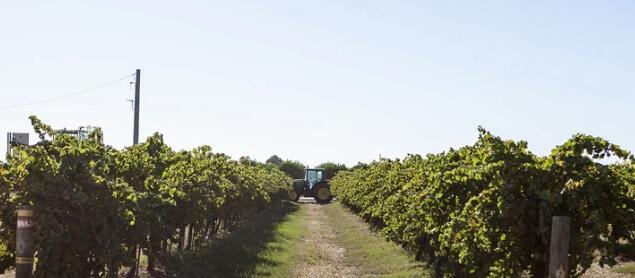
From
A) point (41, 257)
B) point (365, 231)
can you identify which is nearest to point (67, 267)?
point (41, 257)

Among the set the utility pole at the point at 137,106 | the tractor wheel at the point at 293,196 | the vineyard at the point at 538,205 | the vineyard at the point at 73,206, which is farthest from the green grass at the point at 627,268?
the tractor wheel at the point at 293,196

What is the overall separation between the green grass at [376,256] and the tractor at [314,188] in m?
25.4

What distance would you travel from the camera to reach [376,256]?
1582 cm

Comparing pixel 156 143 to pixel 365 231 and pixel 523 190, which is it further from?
pixel 365 231

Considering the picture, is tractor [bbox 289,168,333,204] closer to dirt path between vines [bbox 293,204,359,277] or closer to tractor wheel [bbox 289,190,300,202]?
tractor wheel [bbox 289,190,300,202]

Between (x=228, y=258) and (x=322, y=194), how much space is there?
34.8 metres

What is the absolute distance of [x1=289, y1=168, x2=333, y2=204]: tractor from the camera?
161 ft

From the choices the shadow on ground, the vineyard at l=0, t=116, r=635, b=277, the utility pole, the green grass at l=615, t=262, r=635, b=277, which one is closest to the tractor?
the utility pole

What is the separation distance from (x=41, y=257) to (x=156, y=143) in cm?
562

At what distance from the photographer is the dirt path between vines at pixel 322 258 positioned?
13.8m

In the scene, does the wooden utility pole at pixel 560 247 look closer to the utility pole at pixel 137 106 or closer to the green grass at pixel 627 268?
the green grass at pixel 627 268

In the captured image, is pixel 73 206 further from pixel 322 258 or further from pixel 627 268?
pixel 322 258

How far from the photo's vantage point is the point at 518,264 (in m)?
6.86

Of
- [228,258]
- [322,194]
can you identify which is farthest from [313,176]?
[228,258]
